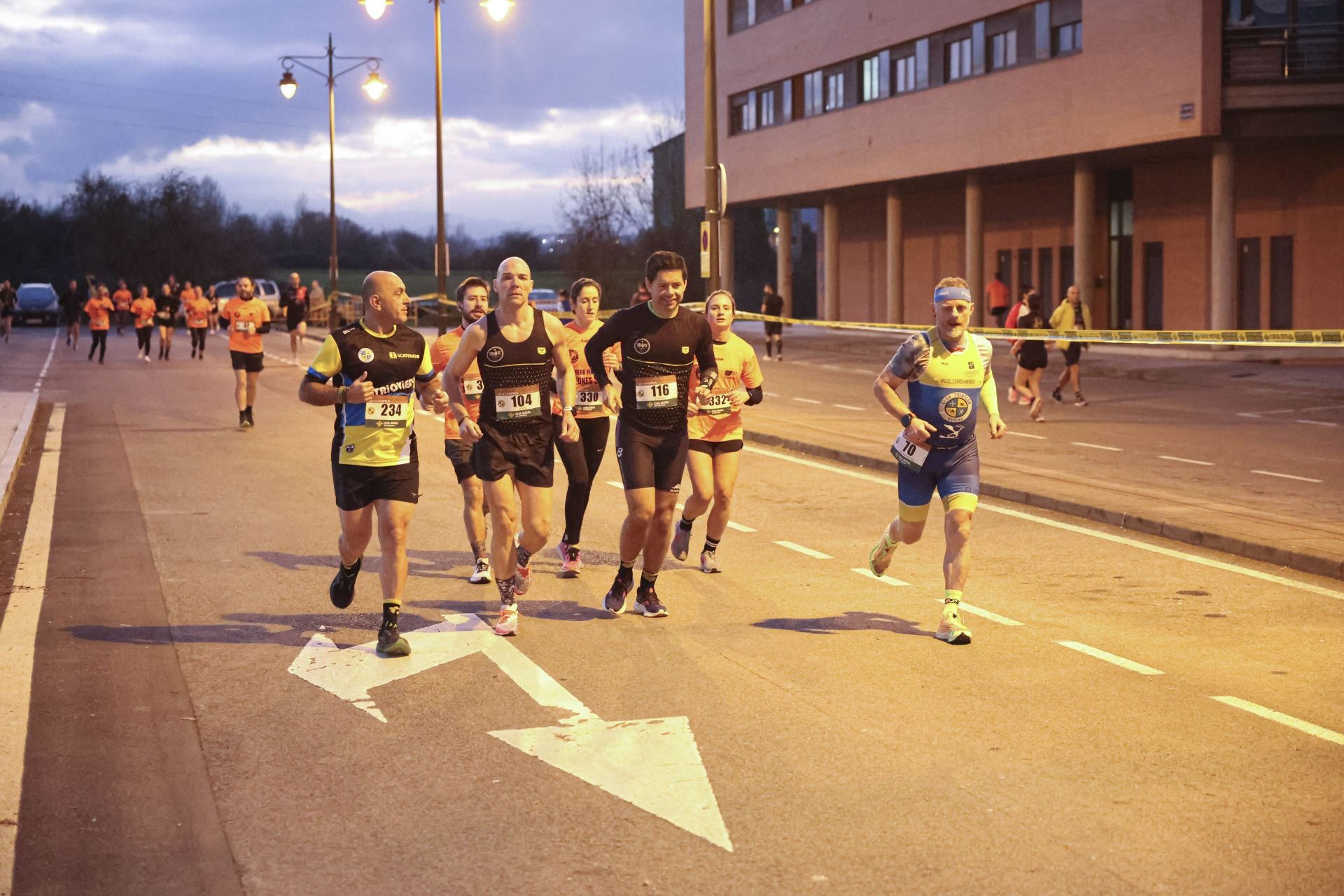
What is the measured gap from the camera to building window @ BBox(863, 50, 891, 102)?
143 ft

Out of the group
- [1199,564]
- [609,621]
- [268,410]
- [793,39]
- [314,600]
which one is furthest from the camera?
[793,39]

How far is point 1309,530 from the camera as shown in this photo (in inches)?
444

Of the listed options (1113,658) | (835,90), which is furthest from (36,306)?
(1113,658)

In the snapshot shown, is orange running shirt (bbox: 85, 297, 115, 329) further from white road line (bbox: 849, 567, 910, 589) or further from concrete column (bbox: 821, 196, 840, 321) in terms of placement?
white road line (bbox: 849, 567, 910, 589)

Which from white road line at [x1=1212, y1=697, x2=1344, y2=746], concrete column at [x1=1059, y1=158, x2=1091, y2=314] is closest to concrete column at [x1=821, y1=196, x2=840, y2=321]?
concrete column at [x1=1059, y1=158, x2=1091, y2=314]

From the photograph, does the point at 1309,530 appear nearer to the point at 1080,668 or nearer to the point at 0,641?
the point at 1080,668

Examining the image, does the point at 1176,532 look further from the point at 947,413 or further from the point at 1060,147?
the point at 1060,147

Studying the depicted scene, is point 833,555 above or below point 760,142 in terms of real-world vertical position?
below

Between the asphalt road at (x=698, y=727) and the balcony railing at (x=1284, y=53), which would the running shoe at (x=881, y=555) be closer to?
the asphalt road at (x=698, y=727)

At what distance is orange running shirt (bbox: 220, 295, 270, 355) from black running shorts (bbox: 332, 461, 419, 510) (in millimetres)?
12490

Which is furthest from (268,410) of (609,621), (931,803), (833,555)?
(931,803)

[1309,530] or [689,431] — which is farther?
[1309,530]

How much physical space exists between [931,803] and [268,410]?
62.1 ft

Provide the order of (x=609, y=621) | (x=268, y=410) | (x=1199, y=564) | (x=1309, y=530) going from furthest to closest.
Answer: (x=268, y=410), (x=1309, y=530), (x=1199, y=564), (x=609, y=621)
